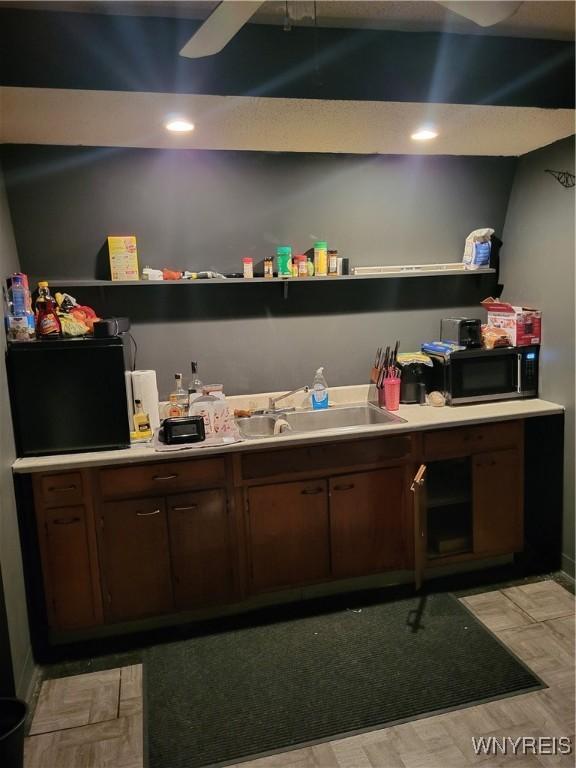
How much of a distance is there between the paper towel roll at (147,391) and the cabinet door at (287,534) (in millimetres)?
612

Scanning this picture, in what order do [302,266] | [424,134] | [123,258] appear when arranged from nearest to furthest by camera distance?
[424,134] → [123,258] → [302,266]

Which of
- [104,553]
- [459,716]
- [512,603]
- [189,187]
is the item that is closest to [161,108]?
[189,187]

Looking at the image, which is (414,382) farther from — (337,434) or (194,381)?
(194,381)

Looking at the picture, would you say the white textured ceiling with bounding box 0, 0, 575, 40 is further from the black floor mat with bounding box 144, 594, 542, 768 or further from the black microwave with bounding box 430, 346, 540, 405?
the black floor mat with bounding box 144, 594, 542, 768

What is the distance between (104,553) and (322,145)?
7.10 ft

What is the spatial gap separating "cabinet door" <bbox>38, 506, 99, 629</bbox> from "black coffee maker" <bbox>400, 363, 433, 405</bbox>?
69.0 inches

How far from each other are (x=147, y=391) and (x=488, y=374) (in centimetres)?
180

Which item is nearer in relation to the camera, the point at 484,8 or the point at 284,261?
the point at 484,8

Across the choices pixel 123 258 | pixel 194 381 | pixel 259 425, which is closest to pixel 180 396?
pixel 194 381

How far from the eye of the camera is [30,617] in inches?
95.7

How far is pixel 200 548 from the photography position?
8.47 ft

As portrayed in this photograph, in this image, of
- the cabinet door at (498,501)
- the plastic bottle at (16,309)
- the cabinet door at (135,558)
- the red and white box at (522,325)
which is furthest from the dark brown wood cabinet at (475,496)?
the plastic bottle at (16,309)

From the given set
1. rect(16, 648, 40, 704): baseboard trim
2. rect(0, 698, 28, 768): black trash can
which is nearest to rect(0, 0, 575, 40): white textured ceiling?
rect(0, 698, 28, 768): black trash can

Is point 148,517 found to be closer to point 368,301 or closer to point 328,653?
point 328,653
